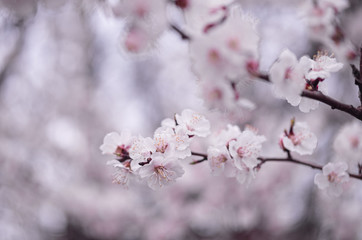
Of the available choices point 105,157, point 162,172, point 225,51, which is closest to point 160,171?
point 162,172

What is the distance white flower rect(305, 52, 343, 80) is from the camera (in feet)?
3.32

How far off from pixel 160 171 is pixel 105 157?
4.18 m

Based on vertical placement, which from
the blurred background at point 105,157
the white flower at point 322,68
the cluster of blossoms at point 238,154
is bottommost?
the cluster of blossoms at point 238,154

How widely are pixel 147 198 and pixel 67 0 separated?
413 cm

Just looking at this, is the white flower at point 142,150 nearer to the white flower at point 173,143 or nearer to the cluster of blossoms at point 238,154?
the white flower at point 173,143

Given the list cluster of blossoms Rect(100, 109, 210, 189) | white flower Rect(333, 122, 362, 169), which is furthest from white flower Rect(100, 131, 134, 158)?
white flower Rect(333, 122, 362, 169)

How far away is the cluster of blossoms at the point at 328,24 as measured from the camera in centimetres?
180

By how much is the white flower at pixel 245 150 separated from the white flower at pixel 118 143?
343 mm

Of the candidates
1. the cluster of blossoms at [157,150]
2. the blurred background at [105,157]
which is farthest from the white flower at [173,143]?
the blurred background at [105,157]

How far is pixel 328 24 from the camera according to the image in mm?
1860

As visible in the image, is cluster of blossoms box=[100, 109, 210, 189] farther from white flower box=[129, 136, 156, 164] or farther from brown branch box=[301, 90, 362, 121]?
brown branch box=[301, 90, 362, 121]

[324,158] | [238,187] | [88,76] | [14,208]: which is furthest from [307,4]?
[88,76]

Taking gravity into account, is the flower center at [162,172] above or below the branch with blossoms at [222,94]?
below

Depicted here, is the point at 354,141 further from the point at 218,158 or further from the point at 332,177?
the point at 218,158
